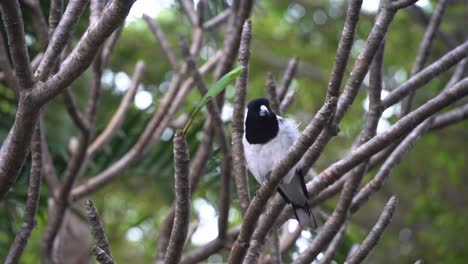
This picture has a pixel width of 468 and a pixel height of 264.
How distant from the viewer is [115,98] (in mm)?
5906

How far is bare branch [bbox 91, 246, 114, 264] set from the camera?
2238 millimetres

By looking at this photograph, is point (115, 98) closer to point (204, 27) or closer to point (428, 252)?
point (204, 27)

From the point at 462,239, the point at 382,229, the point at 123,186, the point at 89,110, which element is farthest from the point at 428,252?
the point at 382,229

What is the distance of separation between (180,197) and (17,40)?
715 mm

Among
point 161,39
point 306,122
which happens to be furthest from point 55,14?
point 306,122

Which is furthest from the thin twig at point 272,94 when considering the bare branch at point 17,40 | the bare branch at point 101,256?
the bare branch at point 101,256

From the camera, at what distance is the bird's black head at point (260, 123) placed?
12.4 feet

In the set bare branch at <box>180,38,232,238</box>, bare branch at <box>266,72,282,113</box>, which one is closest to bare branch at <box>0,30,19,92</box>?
bare branch at <box>180,38,232,238</box>

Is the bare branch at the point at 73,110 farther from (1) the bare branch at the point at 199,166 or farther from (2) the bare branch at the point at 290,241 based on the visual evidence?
(2) the bare branch at the point at 290,241

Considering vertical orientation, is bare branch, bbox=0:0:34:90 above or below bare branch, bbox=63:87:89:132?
below

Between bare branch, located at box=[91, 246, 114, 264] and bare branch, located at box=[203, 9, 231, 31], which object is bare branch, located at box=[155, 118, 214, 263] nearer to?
bare branch, located at box=[203, 9, 231, 31]

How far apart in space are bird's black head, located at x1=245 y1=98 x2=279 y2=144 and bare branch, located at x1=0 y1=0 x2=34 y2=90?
151cm

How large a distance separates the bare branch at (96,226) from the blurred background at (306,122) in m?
2.53

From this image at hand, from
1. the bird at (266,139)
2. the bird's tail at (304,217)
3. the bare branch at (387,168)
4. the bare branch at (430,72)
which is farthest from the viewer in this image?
the bird at (266,139)
